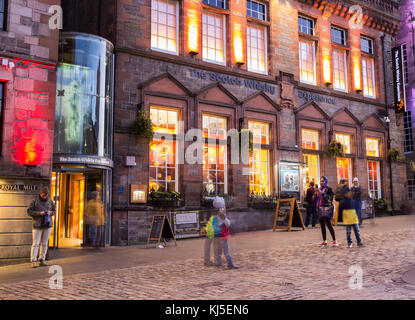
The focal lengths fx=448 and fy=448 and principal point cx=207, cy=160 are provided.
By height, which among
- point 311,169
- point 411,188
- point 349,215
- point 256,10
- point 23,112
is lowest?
point 349,215

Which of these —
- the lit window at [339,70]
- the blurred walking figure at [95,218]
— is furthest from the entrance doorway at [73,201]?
the lit window at [339,70]

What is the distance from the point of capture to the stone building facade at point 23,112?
11.5 m

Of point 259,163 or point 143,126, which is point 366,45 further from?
point 143,126

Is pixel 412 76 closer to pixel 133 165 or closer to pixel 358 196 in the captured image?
pixel 358 196

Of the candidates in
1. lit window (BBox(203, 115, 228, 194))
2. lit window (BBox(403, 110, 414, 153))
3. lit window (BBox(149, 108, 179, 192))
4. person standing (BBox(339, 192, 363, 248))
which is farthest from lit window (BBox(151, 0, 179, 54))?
lit window (BBox(403, 110, 414, 153))

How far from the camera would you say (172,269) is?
9211mm

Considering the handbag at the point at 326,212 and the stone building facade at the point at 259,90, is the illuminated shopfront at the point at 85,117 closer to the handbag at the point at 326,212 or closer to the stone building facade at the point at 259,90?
the stone building facade at the point at 259,90

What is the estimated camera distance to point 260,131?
19.5m

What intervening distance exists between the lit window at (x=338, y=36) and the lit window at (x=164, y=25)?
31.3 feet

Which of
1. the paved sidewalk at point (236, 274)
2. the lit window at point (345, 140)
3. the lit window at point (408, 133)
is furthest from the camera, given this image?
the lit window at point (408, 133)

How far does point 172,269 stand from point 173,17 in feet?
37.5

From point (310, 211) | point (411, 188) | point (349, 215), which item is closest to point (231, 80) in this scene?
point (310, 211)

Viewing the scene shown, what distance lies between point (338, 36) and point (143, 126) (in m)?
13.3

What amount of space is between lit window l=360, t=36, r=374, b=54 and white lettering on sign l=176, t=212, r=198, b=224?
14719 mm
